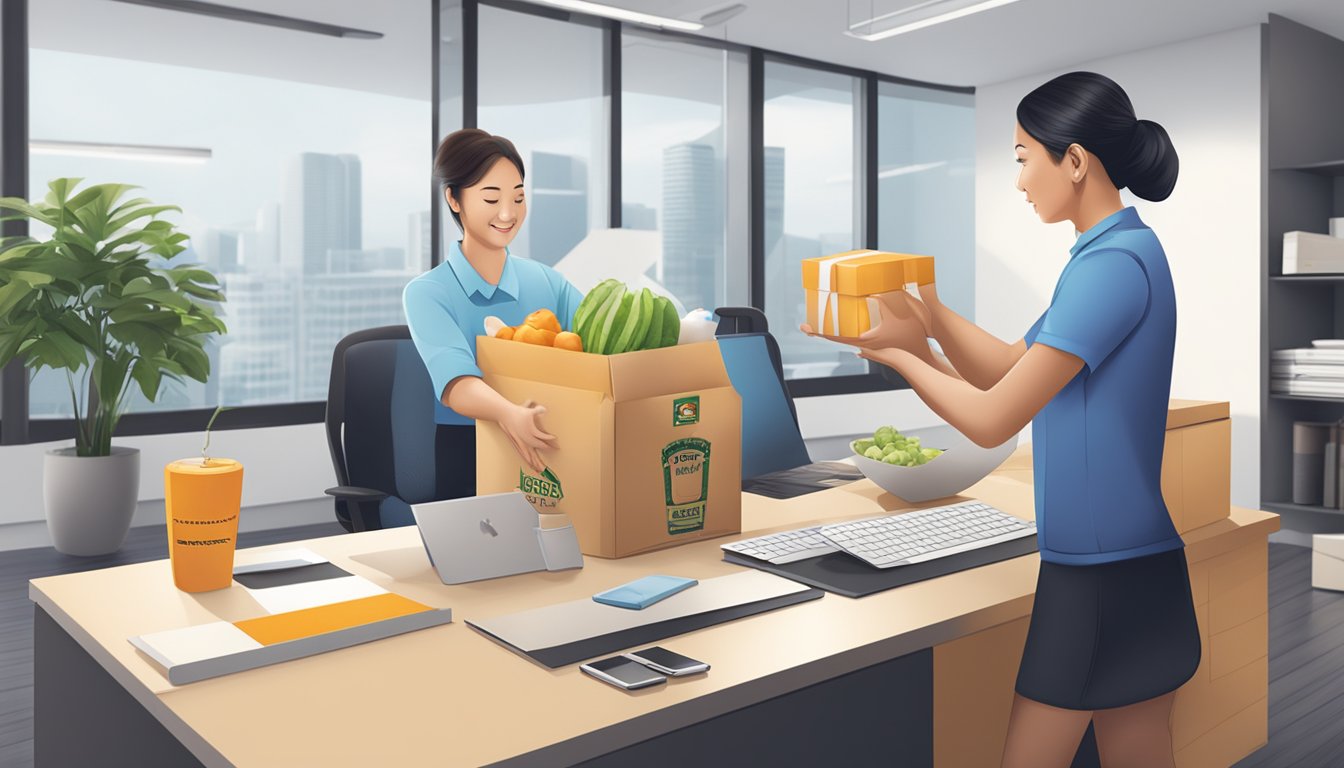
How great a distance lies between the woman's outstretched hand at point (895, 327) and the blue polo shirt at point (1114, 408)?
0.66 feet


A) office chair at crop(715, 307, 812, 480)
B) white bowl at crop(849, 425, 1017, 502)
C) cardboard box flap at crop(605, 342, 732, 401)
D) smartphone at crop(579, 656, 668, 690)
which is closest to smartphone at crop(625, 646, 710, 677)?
smartphone at crop(579, 656, 668, 690)

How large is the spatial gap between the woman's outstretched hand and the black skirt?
364 millimetres

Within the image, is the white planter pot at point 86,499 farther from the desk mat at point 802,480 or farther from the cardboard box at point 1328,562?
the cardboard box at point 1328,562

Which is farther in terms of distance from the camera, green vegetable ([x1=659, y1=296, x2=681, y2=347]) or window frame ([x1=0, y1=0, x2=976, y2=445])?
window frame ([x1=0, y1=0, x2=976, y2=445])

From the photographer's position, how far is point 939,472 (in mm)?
1891

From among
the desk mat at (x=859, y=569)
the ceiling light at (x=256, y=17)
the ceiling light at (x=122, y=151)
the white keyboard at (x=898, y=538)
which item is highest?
the ceiling light at (x=256, y=17)

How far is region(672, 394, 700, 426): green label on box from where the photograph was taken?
1.51m

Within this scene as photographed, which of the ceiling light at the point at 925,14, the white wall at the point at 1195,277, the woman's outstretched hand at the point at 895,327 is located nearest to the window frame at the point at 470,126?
the white wall at the point at 1195,277

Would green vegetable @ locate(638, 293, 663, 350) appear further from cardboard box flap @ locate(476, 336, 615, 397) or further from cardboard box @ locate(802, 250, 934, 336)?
cardboard box @ locate(802, 250, 934, 336)

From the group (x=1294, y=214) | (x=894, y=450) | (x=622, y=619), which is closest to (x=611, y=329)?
(x=622, y=619)

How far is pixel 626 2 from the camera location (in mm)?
5160

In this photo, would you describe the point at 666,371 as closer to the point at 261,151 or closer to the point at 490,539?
the point at 490,539

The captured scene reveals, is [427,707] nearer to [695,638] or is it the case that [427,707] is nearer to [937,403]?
[695,638]

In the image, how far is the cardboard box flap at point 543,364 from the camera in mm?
Result: 1454
